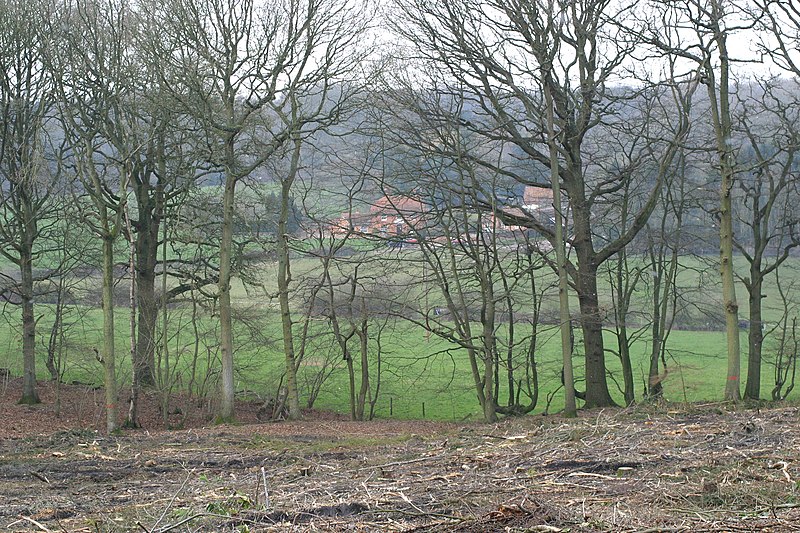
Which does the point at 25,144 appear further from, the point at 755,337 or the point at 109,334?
the point at 755,337

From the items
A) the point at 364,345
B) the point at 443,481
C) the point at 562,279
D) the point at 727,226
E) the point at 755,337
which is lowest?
the point at 443,481

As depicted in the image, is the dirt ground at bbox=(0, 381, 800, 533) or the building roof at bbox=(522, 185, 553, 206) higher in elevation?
the building roof at bbox=(522, 185, 553, 206)

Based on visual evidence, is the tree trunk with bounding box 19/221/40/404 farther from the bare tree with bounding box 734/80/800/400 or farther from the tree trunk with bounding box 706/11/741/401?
the bare tree with bounding box 734/80/800/400

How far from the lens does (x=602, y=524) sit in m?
4.89

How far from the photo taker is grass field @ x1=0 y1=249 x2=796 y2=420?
1003 inches

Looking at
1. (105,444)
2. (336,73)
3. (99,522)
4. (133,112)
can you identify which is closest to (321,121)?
(336,73)

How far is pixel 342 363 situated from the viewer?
32531mm

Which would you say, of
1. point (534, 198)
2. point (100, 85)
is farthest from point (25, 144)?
point (534, 198)

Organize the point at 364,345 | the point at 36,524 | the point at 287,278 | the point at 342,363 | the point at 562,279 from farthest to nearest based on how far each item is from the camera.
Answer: the point at 342,363, the point at 364,345, the point at 287,278, the point at 562,279, the point at 36,524

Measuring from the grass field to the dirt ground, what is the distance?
1185cm

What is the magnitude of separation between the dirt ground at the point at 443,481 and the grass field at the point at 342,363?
1185 centimetres

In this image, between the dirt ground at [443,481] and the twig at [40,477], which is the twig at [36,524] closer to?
the dirt ground at [443,481]

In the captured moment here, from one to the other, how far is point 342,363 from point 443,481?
25852 mm

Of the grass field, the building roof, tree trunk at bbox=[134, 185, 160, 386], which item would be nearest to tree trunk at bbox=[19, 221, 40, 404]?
the grass field
